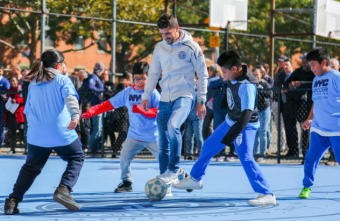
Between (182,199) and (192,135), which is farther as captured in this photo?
(192,135)

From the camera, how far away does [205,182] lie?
9.20 m

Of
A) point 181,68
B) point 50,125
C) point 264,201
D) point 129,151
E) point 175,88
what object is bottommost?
point 264,201

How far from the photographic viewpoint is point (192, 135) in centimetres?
1289

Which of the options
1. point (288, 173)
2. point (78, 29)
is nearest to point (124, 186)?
point (288, 173)

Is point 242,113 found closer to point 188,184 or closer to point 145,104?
point 188,184

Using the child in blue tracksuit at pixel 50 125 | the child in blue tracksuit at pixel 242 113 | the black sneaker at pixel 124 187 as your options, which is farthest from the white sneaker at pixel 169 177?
the child in blue tracksuit at pixel 50 125

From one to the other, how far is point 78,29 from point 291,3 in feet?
52.2

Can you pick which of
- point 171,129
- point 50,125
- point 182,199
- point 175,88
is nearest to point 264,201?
point 182,199

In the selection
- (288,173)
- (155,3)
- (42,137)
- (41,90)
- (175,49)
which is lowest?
(288,173)

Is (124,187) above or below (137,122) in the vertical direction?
below

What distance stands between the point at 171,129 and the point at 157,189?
2.23ft

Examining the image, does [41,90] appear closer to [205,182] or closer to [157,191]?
[157,191]

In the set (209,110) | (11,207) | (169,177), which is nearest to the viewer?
(11,207)

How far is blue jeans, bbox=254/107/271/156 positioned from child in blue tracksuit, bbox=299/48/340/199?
486 centimetres
